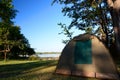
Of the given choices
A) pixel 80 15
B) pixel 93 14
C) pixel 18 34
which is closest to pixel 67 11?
pixel 80 15

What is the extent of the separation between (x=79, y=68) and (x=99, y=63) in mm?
1093

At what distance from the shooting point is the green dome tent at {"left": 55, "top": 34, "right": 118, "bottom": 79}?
33.9 ft

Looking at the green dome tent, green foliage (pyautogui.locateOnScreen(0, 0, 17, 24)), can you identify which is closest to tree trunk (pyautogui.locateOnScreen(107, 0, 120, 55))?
the green dome tent

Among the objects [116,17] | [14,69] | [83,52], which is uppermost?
[116,17]

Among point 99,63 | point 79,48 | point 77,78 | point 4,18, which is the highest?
point 4,18

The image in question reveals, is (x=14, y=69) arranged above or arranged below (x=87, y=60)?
below

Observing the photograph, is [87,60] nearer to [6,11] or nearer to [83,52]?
[83,52]

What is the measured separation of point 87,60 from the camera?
35.8 feet

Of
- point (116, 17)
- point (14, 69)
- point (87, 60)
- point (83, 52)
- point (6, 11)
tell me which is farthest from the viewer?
point (6, 11)

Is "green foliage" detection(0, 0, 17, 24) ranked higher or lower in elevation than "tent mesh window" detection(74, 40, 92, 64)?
higher

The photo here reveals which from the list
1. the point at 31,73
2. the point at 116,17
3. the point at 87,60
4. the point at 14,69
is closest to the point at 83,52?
the point at 87,60

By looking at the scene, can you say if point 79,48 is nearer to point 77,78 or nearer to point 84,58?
point 84,58

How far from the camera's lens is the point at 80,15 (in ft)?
86.0

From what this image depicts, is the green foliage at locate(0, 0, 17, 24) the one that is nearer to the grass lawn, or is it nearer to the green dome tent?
the grass lawn
